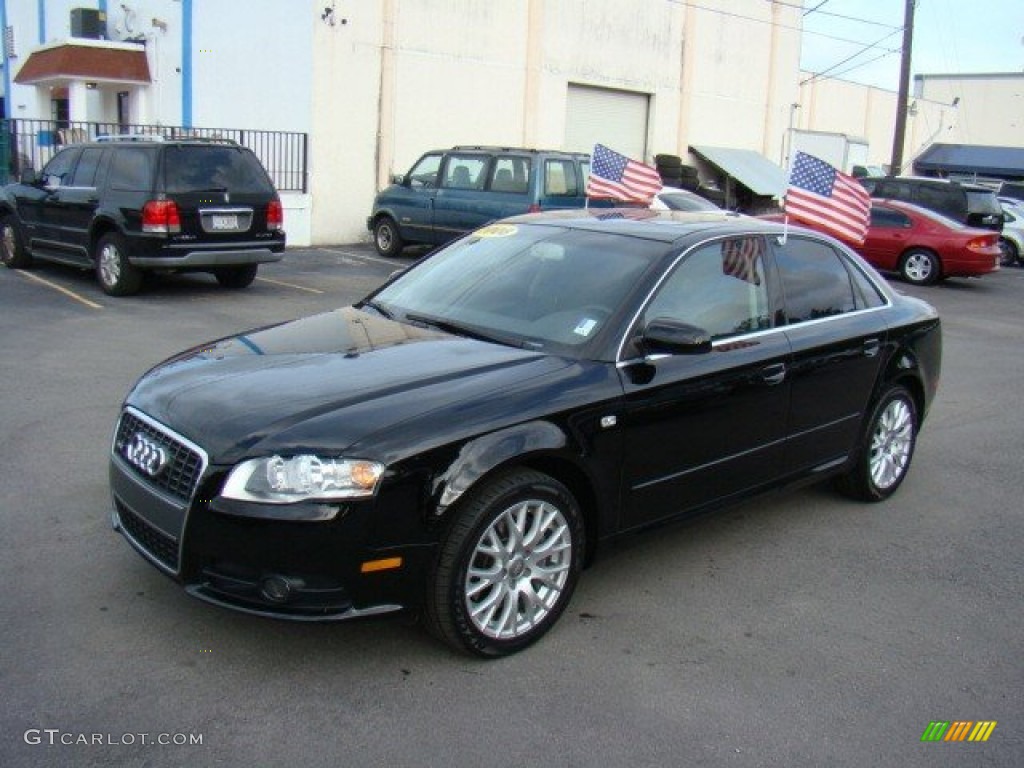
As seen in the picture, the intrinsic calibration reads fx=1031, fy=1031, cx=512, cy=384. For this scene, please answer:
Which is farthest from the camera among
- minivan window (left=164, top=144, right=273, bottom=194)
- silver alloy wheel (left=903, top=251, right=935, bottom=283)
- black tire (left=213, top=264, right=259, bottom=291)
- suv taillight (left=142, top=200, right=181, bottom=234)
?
silver alloy wheel (left=903, top=251, right=935, bottom=283)

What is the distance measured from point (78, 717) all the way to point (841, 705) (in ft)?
8.60

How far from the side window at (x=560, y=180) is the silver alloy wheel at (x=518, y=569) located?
11851 millimetres

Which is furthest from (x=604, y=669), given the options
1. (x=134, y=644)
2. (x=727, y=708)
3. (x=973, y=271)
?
(x=973, y=271)

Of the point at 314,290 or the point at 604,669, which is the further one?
the point at 314,290

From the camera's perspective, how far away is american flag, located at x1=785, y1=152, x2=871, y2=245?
6.80 m

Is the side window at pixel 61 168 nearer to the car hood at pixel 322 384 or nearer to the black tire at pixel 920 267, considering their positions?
the car hood at pixel 322 384

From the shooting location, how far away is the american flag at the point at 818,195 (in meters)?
6.80

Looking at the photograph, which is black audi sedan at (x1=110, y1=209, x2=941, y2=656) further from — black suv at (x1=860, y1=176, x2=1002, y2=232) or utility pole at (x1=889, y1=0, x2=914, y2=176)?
utility pole at (x1=889, y1=0, x2=914, y2=176)

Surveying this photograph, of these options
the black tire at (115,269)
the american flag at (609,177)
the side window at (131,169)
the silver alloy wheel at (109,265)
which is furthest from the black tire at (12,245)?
the american flag at (609,177)

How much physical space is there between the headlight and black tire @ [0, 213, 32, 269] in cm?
1151

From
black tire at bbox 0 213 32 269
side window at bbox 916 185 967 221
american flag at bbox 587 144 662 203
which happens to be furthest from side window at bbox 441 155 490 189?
side window at bbox 916 185 967 221

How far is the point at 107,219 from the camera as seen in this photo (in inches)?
462

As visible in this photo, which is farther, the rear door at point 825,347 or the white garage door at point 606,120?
the white garage door at point 606,120

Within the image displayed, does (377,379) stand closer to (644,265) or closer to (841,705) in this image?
(644,265)
